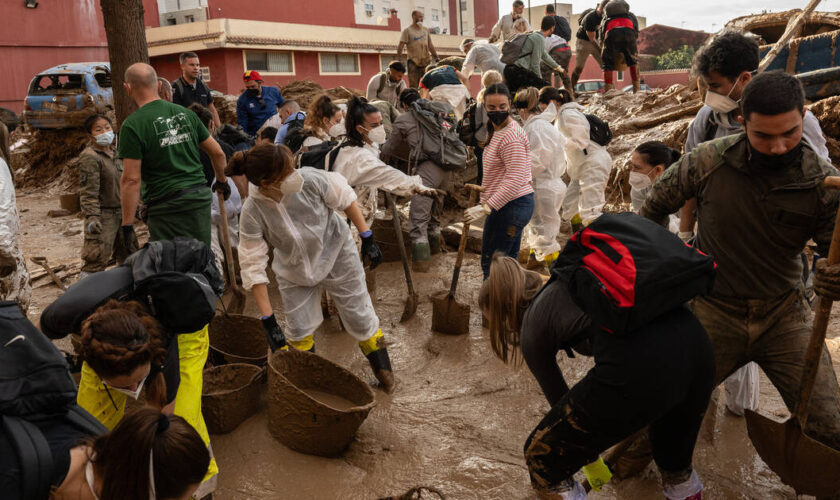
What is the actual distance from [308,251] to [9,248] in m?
2.29

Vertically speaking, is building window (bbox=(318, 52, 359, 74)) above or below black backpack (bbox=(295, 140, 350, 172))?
above

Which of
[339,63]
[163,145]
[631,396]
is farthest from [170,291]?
[339,63]

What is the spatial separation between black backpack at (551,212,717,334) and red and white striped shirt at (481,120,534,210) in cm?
277

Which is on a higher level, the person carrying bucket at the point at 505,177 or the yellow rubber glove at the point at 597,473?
the person carrying bucket at the point at 505,177

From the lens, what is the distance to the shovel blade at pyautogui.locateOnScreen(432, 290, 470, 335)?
525 cm

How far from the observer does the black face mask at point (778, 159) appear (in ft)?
7.71

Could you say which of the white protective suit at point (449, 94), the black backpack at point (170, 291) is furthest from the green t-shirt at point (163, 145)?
the white protective suit at point (449, 94)

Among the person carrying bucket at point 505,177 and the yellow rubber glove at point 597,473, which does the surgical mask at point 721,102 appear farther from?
the person carrying bucket at point 505,177

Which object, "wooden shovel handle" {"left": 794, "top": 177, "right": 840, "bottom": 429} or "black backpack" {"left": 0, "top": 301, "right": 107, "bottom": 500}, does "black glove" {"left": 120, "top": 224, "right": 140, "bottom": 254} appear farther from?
"wooden shovel handle" {"left": 794, "top": 177, "right": 840, "bottom": 429}

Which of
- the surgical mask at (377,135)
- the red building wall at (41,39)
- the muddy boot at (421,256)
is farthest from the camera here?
the red building wall at (41,39)

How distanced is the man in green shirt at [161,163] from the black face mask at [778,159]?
365cm

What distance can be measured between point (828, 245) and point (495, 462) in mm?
1939

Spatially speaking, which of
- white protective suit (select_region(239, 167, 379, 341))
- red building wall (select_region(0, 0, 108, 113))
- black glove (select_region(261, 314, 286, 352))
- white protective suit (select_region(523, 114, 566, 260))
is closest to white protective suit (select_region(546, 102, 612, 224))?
white protective suit (select_region(523, 114, 566, 260))

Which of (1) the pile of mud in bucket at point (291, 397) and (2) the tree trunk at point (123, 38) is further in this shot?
(2) the tree trunk at point (123, 38)
